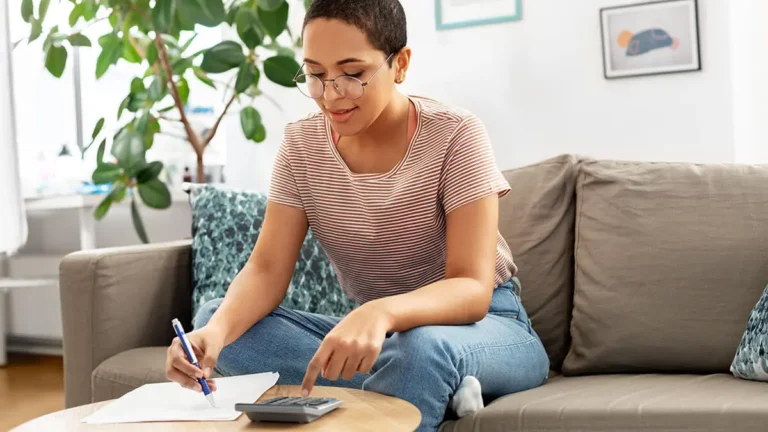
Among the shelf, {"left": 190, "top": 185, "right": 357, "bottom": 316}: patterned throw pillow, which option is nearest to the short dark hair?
{"left": 190, "top": 185, "right": 357, "bottom": 316}: patterned throw pillow

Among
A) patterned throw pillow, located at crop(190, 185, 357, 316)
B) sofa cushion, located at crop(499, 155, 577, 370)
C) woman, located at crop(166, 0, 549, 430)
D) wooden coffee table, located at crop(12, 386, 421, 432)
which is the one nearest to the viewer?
wooden coffee table, located at crop(12, 386, 421, 432)

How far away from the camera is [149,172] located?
304 cm

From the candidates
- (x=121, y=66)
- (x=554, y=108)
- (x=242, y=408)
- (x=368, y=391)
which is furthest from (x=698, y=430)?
(x=121, y=66)

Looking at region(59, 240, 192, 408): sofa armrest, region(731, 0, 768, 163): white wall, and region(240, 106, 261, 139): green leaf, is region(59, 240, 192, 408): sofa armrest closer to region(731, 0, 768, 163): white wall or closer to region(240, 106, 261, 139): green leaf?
region(240, 106, 261, 139): green leaf

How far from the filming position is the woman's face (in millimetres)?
1442

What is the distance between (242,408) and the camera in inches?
44.4

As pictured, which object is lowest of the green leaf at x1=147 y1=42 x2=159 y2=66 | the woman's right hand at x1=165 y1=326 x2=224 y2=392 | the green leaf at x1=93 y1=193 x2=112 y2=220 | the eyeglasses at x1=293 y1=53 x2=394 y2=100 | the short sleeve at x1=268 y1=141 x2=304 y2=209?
the woman's right hand at x1=165 y1=326 x2=224 y2=392

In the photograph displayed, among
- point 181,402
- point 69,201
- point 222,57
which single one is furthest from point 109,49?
point 181,402

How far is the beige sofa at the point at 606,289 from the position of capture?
1651 mm

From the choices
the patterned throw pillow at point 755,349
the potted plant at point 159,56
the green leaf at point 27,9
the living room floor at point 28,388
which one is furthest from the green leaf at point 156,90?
the patterned throw pillow at point 755,349

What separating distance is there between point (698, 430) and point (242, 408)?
721mm

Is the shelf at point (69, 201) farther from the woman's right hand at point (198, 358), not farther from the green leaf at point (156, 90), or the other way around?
the woman's right hand at point (198, 358)

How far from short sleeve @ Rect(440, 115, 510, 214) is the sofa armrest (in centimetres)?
87

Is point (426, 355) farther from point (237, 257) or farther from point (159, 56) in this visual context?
point (159, 56)
